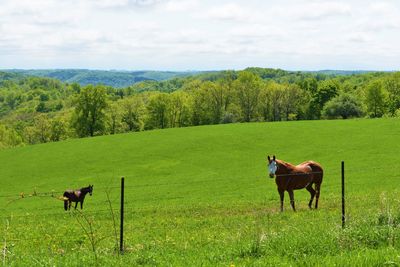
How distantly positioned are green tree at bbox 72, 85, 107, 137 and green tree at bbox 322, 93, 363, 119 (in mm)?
49907

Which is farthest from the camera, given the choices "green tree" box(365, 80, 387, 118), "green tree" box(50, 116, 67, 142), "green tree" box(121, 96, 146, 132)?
"green tree" box(121, 96, 146, 132)

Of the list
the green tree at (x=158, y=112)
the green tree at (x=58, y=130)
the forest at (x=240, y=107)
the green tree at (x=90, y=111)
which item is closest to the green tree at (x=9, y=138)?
the forest at (x=240, y=107)

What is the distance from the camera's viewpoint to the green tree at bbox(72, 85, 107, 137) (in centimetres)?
9212

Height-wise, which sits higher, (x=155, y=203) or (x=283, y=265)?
(x=283, y=265)

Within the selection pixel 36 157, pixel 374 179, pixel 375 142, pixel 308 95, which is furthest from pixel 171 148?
pixel 308 95

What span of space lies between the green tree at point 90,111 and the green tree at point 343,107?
49907mm

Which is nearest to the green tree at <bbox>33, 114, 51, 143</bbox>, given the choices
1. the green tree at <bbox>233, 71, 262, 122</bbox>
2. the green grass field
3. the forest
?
the forest

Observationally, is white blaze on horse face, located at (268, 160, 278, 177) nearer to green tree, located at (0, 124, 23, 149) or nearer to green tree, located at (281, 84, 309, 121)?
green tree, located at (281, 84, 309, 121)

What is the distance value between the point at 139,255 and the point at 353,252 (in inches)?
171

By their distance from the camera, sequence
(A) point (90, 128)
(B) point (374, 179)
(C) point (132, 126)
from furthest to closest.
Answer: (C) point (132, 126)
(A) point (90, 128)
(B) point (374, 179)

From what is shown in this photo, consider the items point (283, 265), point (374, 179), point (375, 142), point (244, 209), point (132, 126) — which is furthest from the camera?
point (132, 126)

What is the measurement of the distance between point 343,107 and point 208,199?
78822mm

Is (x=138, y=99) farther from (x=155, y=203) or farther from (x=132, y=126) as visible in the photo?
(x=155, y=203)

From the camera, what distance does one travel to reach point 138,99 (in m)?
123
